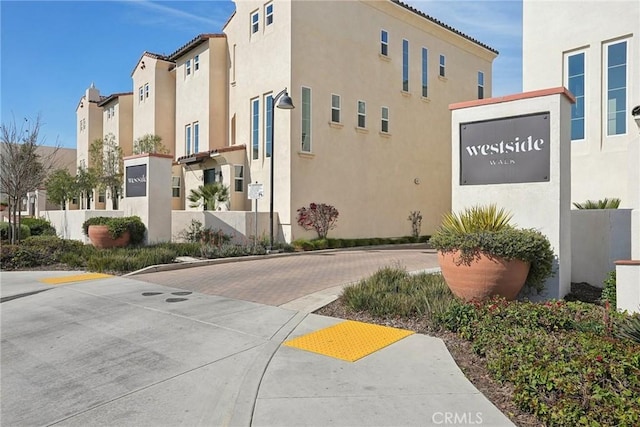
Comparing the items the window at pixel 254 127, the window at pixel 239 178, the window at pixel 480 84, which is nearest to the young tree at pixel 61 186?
the window at pixel 239 178

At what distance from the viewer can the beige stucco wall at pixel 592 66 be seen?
13.0 metres

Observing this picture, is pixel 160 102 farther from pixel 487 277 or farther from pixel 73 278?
pixel 487 277

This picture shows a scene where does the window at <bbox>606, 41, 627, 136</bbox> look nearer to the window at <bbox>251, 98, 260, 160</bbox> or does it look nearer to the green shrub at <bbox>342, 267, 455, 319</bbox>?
the green shrub at <bbox>342, 267, 455, 319</bbox>

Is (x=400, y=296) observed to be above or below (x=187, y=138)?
below

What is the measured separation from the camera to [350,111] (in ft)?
72.6

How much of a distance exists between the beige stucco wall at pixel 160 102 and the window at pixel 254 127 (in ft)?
37.2

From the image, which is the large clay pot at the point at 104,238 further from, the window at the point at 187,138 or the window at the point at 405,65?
the window at the point at 405,65

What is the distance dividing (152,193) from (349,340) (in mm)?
12714

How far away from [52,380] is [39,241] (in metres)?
13.8

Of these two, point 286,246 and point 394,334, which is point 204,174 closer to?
point 286,246

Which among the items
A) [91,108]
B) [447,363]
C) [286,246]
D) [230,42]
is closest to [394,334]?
[447,363]

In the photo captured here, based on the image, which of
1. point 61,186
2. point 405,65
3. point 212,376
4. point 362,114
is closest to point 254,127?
point 362,114

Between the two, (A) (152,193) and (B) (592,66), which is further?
(A) (152,193)

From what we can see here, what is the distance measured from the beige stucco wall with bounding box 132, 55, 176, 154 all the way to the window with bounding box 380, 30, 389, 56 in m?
15.3
